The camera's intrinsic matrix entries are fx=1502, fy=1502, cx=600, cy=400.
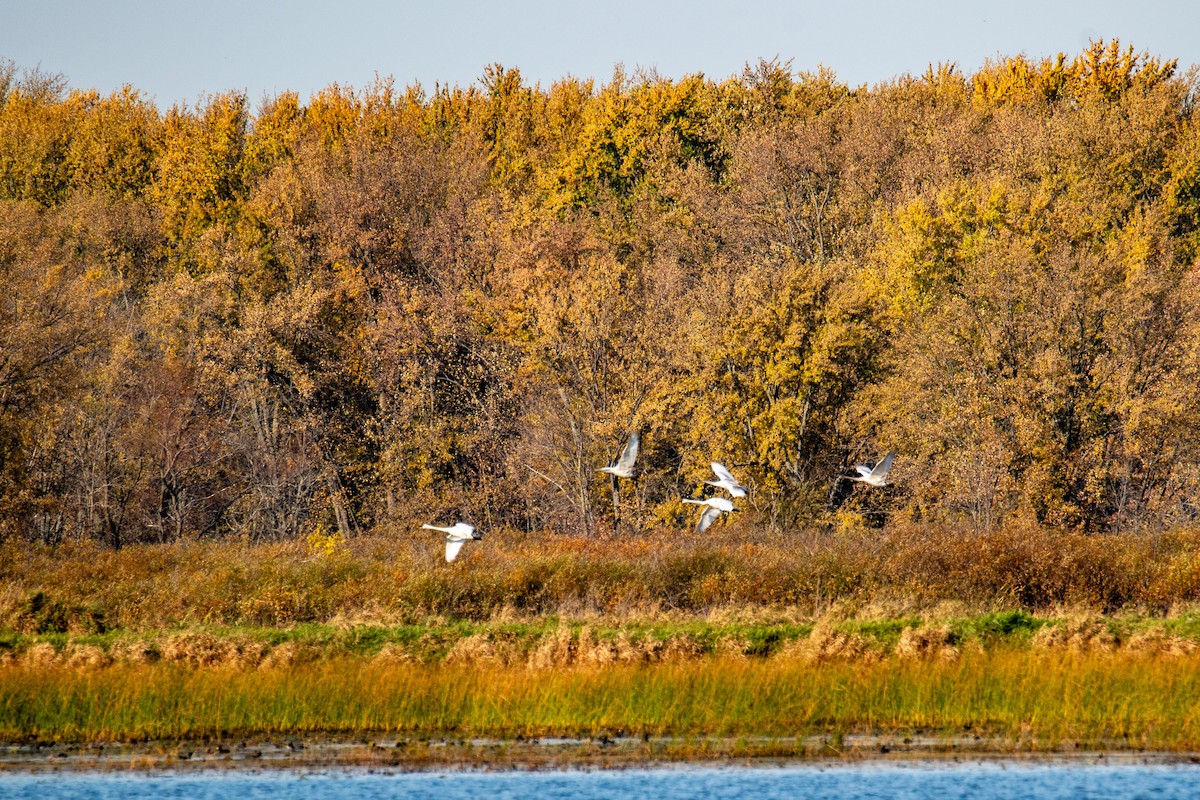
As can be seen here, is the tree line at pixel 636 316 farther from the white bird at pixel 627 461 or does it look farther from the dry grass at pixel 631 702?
the dry grass at pixel 631 702

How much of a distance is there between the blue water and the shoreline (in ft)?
0.87

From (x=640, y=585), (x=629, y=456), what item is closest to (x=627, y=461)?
(x=629, y=456)

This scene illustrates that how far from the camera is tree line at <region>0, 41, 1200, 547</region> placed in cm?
4584

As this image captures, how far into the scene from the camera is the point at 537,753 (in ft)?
66.2

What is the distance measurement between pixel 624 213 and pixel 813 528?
27.0m

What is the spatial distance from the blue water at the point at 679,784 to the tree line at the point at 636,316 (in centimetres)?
2450

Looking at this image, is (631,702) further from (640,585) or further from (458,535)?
(640,585)

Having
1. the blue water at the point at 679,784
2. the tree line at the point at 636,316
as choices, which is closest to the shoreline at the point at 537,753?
the blue water at the point at 679,784

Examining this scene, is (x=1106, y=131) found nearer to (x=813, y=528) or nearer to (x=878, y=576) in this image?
(x=813, y=528)

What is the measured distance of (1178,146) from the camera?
2427 inches

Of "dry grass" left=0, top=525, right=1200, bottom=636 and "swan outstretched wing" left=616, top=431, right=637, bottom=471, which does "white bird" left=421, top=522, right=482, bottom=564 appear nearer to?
"dry grass" left=0, top=525, right=1200, bottom=636

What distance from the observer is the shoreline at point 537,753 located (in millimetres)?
19500

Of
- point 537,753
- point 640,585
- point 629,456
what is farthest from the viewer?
point 640,585

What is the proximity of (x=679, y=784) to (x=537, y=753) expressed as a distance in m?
2.24
